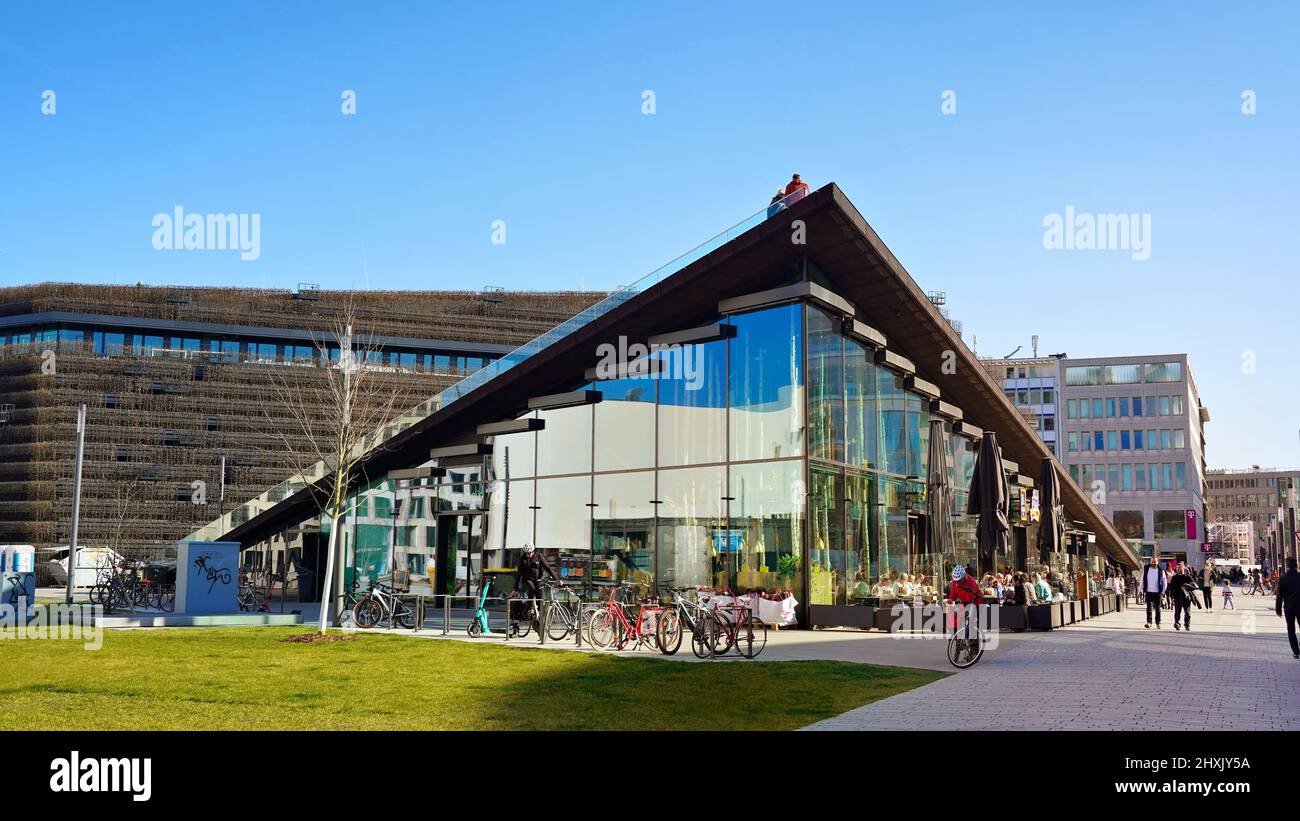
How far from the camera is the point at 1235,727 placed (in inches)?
355

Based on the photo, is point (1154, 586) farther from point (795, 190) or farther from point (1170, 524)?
point (1170, 524)

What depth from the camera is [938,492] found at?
25062 mm

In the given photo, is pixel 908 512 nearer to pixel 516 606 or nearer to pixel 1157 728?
pixel 516 606

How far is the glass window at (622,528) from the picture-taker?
22.6 meters

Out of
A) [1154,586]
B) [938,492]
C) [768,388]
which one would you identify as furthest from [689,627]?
[1154,586]

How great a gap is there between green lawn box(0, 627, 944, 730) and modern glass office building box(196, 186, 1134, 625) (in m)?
6.25

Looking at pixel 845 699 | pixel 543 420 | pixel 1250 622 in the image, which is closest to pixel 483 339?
pixel 543 420

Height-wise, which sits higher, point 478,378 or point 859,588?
point 478,378

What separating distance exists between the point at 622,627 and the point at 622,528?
624 centimetres

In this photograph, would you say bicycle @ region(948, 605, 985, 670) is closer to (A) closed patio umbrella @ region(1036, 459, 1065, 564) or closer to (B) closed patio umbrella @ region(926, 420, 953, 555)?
(B) closed patio umbrella @ region(926, 420, 953, 555)

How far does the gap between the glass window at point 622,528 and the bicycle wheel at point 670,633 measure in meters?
5.79

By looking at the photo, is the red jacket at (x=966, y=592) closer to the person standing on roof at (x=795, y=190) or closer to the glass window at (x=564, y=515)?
the person standing on roof at (x=795, y=190)
